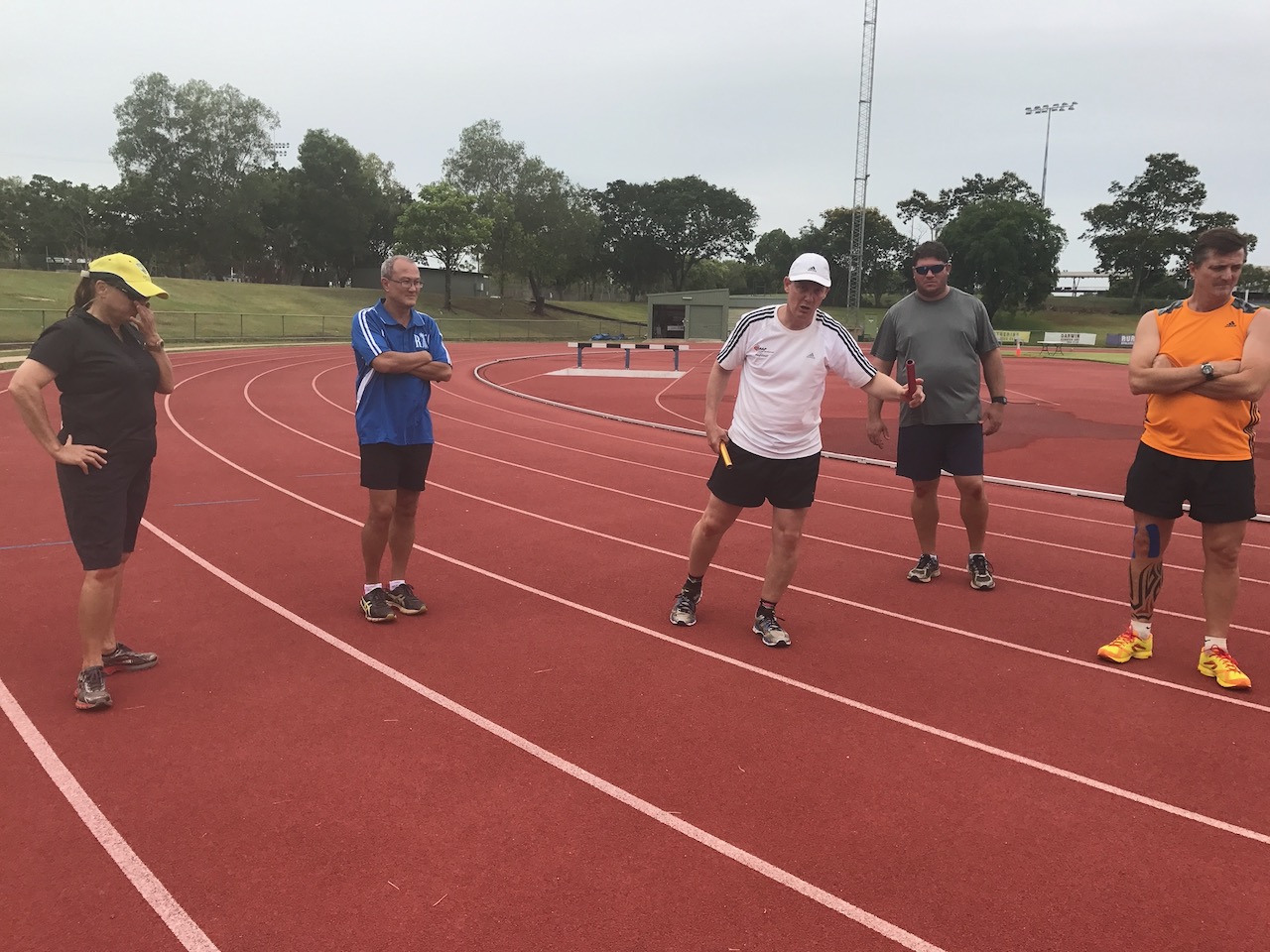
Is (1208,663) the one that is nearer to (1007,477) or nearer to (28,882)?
(28,882)

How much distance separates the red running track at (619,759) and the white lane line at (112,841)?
12 millimetres

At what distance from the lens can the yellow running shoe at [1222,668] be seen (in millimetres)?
3967

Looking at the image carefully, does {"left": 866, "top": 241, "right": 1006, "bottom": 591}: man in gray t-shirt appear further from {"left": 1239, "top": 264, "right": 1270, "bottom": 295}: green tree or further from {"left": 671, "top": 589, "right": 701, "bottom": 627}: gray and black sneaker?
{"left": 1239, "top": 264, "right": 1270, "bottom": 295}: green tree

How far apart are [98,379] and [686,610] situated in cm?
310

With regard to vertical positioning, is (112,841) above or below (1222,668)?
below

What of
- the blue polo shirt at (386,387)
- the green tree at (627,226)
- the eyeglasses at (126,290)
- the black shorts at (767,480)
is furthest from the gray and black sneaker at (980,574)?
the green tree at (627,226)

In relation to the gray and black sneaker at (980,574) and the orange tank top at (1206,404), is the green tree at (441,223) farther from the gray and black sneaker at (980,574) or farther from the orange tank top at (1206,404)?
the orange tank top at (1206,404)

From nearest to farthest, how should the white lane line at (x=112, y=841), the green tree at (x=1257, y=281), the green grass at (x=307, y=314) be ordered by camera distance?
1. the white lane line at (x=112, y=841)
2. the green grass at (x=307, y=314)
3. the green tree at (x=1257, y=281)

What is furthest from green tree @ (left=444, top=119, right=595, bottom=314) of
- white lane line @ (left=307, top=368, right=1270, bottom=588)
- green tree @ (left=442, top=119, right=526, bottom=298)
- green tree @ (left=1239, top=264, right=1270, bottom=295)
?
green tree @ (left=1239, top=264, right=1270, bottom=295)

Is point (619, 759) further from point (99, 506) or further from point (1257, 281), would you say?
point (1257, 281)

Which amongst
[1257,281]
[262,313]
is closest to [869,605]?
[262,313]

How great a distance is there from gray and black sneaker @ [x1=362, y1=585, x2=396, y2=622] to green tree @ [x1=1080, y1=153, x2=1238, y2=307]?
78841 mm

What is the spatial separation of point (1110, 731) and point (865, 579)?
7.25 ft

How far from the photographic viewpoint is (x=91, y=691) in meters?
3.61
